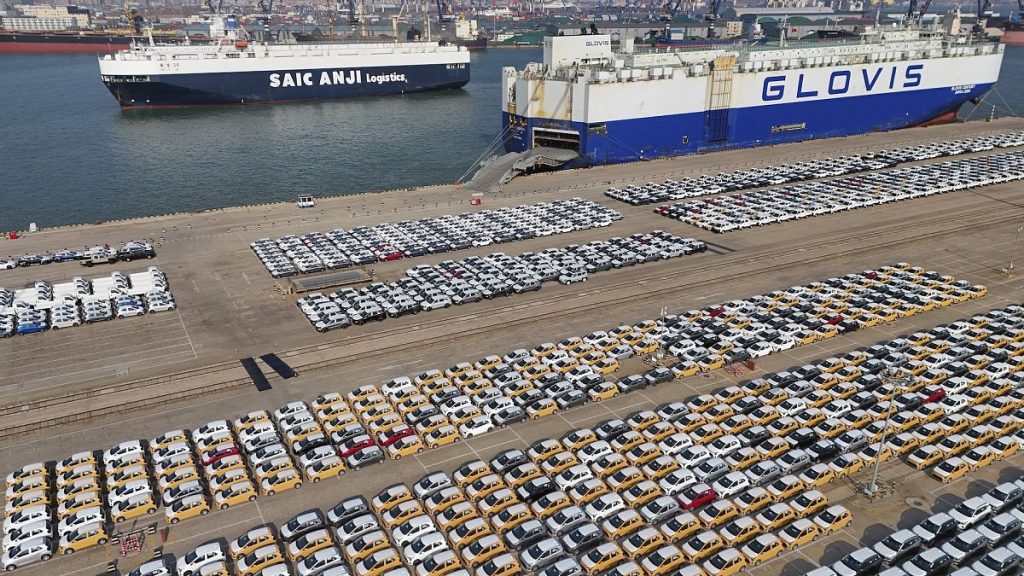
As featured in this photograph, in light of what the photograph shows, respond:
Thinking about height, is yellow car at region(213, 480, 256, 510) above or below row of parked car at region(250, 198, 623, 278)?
below

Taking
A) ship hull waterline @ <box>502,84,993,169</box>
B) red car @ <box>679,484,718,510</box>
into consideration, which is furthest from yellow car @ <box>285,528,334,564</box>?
ship hull waterline @ <box>502,84,993,169</box>

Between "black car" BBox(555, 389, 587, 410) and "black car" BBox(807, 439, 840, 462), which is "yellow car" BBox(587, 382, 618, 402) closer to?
"black car" BBox(555, 389, 587, 410)

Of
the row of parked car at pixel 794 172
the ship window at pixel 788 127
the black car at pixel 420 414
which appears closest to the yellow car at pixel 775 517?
the black car at pixel 420 414

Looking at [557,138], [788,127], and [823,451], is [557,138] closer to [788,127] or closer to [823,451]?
[788,127]

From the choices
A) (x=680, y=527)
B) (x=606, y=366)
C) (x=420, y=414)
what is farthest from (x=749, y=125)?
(x=680, y=527)

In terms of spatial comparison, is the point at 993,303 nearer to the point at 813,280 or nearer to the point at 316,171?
the point at 813,280

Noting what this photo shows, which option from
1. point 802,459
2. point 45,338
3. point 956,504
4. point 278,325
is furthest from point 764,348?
point 45,338

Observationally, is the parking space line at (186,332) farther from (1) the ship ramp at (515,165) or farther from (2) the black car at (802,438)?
(1) the ship ramp at (515,165)

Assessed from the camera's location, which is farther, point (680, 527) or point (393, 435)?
point (393, 435)
